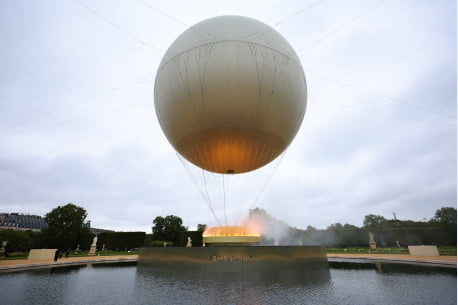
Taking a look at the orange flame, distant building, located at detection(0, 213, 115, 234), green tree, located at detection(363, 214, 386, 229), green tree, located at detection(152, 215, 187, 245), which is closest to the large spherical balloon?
the orange flame

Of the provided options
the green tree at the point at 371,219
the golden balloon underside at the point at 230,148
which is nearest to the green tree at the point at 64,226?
the golden balloon underside at the point at 230,148

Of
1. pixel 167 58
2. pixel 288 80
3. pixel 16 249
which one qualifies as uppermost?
pixel 167 58

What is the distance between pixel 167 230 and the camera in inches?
2063

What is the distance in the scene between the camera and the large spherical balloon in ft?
35.0

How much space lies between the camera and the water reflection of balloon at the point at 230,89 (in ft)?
35.0

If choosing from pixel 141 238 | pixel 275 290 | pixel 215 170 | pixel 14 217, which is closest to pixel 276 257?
pixel 275 290

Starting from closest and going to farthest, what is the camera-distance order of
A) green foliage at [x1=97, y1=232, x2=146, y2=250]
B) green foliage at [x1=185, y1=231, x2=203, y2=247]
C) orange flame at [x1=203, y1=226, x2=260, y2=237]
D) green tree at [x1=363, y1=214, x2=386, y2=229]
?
orange flame at [x1=203, y1=226, x2=260, y2=237], green foliage at [x1=97, y1=232, x2=146, y2=250], green foliage at [x1=185, y1=231, x2=203, y2=247], green tree at [x1=363, y1=214, x2=386, y2=229]

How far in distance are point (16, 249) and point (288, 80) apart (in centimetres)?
5750

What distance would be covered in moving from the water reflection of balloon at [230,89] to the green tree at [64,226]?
42.4 metres

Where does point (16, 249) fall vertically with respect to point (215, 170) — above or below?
below

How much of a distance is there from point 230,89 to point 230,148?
333cm

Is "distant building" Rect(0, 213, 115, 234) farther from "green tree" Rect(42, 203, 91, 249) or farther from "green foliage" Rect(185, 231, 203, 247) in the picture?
"green foliage" Rect(185, 231, 203, 247)

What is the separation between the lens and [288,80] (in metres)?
11.5

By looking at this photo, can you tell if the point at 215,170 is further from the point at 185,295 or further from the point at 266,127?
the point at 185,295
